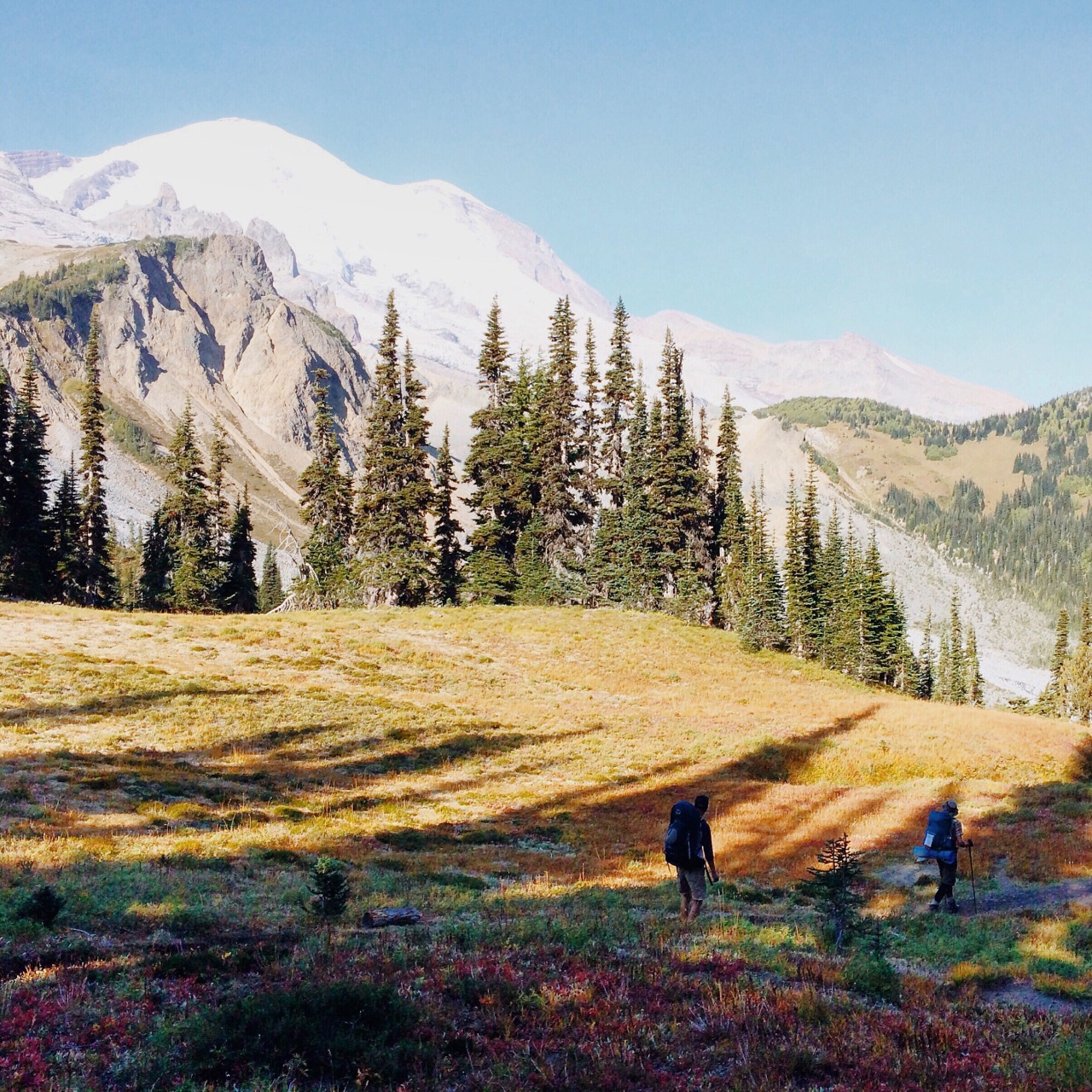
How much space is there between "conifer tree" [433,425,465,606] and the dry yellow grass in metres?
17.1

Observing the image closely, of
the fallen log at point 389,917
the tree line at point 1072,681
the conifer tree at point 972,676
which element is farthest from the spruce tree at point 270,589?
the fallen log at point 389,917

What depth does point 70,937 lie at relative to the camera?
31.2 ft

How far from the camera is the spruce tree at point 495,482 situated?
214ft

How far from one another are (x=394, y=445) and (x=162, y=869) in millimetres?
48494

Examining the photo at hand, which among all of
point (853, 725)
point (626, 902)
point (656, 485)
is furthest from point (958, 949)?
point (656, 485)

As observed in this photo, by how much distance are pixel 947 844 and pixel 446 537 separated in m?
55.4

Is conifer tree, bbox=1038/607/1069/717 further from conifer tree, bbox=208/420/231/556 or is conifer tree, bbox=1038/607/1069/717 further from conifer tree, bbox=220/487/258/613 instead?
conifer tree, bbox=208/420/231/556

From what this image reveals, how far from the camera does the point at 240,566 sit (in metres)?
74.4

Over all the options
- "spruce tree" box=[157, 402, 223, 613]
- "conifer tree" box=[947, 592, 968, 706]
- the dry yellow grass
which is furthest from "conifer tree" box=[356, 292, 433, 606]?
"conifer tree" box=[947, 592, 968, 706]

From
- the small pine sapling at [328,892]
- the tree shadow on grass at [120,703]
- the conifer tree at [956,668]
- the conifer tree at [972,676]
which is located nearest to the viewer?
the small pine sapling at [328,892]

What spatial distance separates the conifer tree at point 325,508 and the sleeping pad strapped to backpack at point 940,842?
52529 mm

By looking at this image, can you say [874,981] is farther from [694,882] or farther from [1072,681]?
[1072,681]

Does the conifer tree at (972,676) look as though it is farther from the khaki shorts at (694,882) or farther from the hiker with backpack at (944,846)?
the khaki shorts at (694,882)

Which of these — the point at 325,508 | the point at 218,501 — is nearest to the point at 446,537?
the point at 325,508
